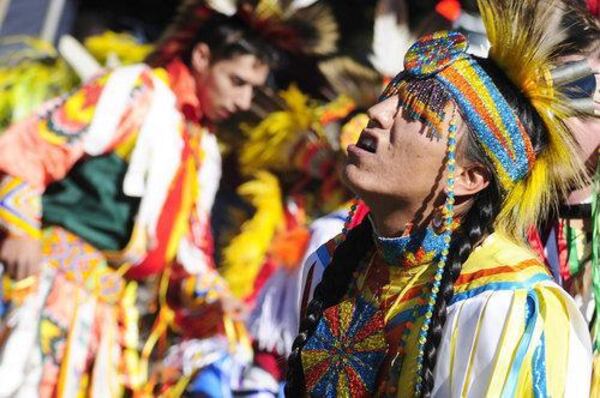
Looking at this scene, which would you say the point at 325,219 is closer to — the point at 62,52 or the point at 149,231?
the point at 149,231

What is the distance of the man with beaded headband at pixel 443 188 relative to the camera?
Result: 2.01 m

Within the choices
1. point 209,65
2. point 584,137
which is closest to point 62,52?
point 209,65

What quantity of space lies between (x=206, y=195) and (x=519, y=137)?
2378 millimetres

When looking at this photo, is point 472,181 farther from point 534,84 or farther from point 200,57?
point 200,57

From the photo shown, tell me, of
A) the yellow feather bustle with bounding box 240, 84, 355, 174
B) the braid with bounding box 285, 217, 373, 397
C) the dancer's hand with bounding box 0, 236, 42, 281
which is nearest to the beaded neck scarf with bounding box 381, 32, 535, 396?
the braid with bounding box 285, 217, 373, 397

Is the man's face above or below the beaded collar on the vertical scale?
below

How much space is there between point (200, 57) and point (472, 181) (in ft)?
8.05

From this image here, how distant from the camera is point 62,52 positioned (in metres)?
4.68

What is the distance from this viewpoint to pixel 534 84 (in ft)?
Result: 6.87

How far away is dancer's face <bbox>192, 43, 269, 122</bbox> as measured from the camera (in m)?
4.38

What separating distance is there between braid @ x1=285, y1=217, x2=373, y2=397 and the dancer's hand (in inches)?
58.0

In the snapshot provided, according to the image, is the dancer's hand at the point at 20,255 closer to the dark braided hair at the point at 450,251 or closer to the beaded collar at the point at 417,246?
the dark braided hair at the point at 450,251

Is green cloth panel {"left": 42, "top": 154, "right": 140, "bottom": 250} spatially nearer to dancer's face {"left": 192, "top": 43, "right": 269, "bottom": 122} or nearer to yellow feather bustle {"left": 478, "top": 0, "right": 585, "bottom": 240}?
dancer's face {"left": 192, "top": 43, "right": 269, "bottom": 122}

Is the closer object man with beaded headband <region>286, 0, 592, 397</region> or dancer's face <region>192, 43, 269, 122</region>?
man with beaded headband <region>286, 0, 592, 397</region>
